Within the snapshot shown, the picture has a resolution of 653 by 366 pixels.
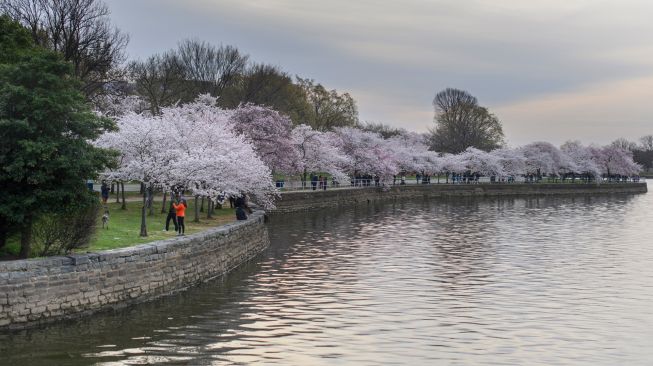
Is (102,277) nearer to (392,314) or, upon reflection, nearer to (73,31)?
(392,314)

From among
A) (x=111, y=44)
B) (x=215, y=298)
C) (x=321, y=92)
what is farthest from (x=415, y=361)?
(x=321, y=92)

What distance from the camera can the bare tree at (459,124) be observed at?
138 metres

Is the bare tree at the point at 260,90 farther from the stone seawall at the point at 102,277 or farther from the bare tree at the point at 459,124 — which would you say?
the bare tree at the point at 459,124

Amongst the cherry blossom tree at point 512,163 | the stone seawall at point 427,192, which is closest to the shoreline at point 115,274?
the stone seawall at point 427,192

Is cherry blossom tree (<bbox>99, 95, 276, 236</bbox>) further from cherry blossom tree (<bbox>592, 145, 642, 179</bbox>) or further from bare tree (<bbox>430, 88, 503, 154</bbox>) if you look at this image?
cherry blossom tree (<bbox>592, 145, 642, 179</bbox>)

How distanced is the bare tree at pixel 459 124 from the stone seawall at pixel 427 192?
26.2m

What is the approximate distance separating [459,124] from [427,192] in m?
47.0

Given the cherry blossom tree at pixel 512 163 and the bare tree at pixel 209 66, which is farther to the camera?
the cherry blossom tree at pixel 512 163

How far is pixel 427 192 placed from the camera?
3834 inches

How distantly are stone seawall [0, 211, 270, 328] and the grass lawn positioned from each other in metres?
1.69

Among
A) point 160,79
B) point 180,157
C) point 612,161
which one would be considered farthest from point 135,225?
point 612,161

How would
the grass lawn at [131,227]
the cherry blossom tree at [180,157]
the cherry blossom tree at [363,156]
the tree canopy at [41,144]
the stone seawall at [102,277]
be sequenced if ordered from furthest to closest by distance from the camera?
1. the cherry blossom tree at [363,156]
2. the cherry blossom tree at [180,157]
3. the grass lawn at [131,227]
4. the tree canopy at [41,144]
5. the stone seawall at [102,277]

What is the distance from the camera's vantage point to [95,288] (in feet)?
69.8

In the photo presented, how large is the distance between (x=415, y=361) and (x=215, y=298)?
9.99 m
